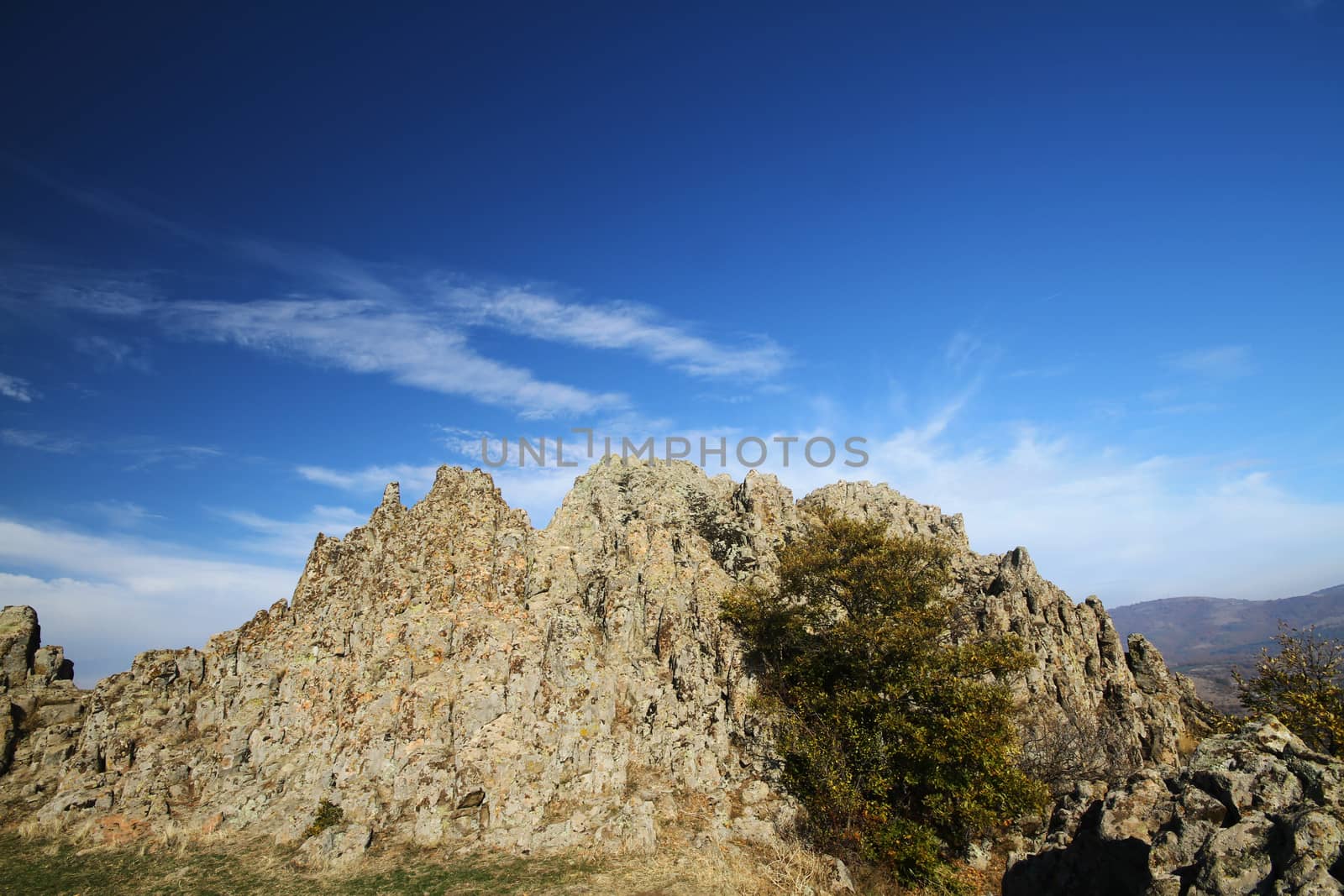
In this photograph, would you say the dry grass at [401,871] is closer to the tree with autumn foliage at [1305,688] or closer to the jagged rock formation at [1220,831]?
the jagged rock formation at [1220,831]

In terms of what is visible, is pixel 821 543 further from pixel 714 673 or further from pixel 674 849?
pixel 674 849

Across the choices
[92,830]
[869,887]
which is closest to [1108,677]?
[869,887]

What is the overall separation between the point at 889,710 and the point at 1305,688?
18.0 metres

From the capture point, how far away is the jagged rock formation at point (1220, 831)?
38.7 feet

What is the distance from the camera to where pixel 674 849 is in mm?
29094

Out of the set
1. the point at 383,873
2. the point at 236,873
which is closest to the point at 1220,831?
the point at 383,873

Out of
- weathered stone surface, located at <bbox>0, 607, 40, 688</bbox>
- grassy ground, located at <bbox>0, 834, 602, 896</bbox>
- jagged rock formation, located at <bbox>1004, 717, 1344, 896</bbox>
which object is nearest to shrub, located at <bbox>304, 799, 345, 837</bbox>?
grassy ground, located at <bbox>0, 834, 602, 896</bbox>

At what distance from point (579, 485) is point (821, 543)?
2369 cm

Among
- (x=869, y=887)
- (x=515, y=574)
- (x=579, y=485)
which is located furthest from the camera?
(x=579, y=485)

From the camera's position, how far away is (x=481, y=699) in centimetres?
3606

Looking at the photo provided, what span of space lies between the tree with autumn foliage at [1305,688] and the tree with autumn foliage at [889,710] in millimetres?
9950

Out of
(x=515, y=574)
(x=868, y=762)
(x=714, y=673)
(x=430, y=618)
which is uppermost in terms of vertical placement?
(x=515, y=574)

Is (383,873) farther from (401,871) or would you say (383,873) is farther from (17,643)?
(17,643)

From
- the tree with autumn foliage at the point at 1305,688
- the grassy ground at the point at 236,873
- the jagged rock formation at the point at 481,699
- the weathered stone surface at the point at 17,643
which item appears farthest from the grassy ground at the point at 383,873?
the tree with autumn foliage at the point at 1305,688
